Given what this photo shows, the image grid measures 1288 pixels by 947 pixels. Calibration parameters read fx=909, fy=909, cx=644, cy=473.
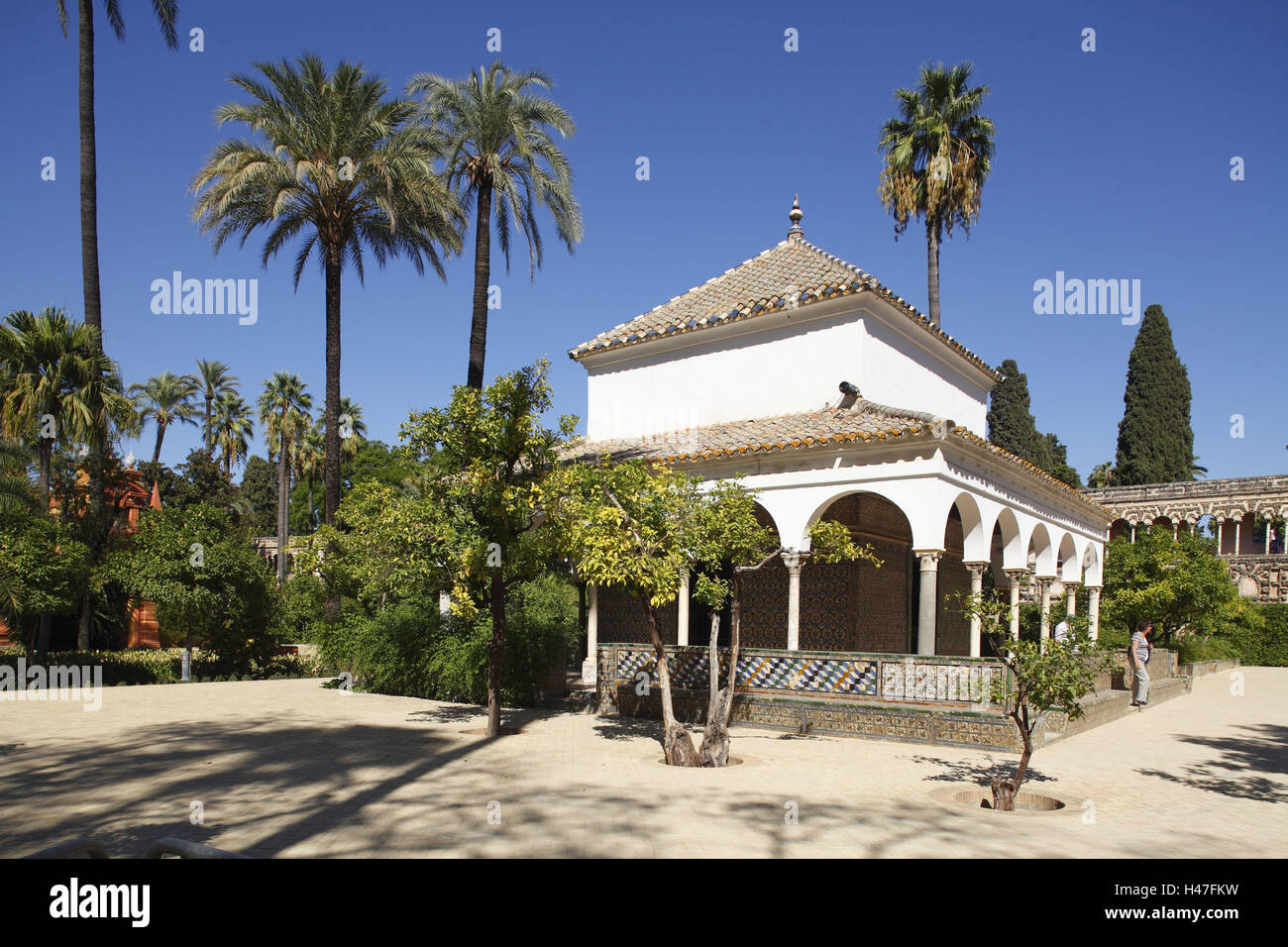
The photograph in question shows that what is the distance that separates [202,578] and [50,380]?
529cm

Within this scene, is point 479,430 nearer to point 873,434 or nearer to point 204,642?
point 873,434

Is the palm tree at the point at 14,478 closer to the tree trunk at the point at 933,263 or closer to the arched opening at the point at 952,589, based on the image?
the arched opening at the point at 952,589

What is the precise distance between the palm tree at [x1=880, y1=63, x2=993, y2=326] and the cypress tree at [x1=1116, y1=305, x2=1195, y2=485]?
27.3 m

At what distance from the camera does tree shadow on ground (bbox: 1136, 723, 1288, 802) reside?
32.6 feet

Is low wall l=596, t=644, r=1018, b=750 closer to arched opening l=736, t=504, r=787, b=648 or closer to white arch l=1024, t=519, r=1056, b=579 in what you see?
arched opening l=736, t=504, r=787, b=648

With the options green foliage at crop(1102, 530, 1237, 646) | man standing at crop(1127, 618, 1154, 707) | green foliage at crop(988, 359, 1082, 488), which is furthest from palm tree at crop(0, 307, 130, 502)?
green foliage at crop(988, 359, 1082, 488)

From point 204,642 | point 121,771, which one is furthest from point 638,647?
point 204,642

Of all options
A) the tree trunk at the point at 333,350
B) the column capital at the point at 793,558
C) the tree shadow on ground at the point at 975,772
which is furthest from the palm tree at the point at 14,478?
the tree shadow on ground at the point at 975,772

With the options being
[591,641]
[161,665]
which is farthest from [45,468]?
[591,641]

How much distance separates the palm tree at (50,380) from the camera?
19.3m

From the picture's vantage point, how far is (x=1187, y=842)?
7.42 meters

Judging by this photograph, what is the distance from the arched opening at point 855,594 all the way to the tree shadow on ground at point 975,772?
579 cm

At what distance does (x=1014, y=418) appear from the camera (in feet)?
173
